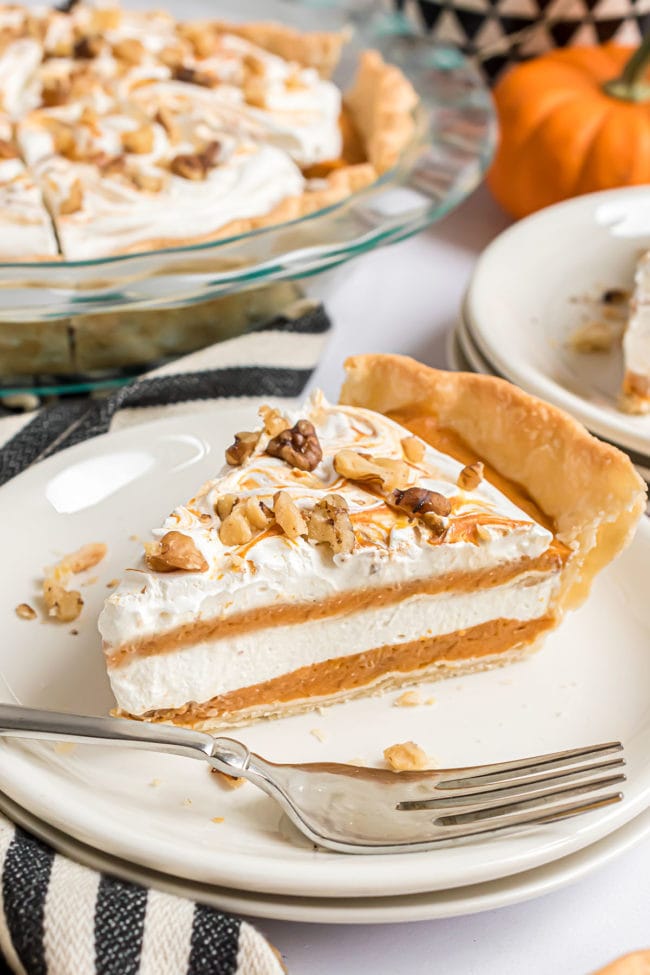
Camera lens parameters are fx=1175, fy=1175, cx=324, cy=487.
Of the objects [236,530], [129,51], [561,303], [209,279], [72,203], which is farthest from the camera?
[129,51]

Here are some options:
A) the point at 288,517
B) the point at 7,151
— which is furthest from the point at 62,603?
the point at 7,151

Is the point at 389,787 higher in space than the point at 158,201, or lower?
lower

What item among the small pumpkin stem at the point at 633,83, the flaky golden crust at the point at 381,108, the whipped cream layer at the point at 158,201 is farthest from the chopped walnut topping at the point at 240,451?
the small pumpkin stem at the point at 633,83

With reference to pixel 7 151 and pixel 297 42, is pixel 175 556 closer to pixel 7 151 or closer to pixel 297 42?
pixel 7 151

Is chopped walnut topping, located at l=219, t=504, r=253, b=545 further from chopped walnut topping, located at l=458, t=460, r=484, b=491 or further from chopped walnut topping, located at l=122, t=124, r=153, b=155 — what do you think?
chopped walnut topping, located at l=122, t=124, r=153, b=155

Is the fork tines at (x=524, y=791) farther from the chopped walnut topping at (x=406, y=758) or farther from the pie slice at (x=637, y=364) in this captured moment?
the pie slice at (x=637, y=364)

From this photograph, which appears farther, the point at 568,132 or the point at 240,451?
→ the point at 568,132

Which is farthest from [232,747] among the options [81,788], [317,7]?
[317,7]

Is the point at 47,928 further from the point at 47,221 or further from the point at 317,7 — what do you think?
the point at 317,7
